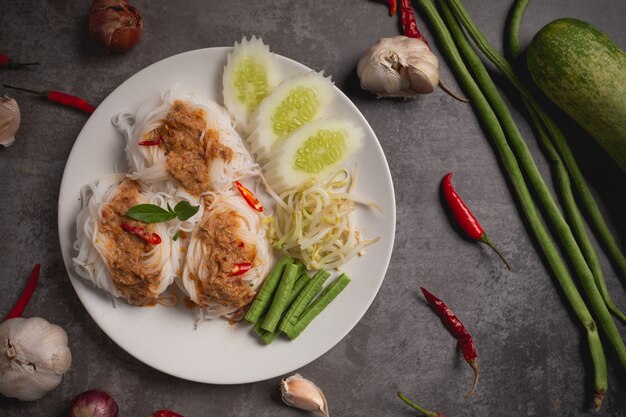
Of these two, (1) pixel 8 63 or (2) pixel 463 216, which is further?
(2) pixel 463 216

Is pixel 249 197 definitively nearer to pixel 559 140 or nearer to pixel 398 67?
pixel 398 67

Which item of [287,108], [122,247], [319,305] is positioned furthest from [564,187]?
[122,247]

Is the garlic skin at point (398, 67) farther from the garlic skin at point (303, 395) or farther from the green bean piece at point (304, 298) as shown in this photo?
the garlic skin at point (303, 395)

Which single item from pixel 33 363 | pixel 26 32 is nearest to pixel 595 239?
pixel 33 363

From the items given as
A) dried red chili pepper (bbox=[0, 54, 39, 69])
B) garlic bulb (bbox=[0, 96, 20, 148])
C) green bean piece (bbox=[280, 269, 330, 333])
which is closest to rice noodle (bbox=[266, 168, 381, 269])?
green bean piece (bbox=[280, 269, 330, 333])

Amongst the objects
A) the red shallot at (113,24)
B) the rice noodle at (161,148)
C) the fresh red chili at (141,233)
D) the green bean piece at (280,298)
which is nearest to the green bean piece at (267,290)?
the green bean piece at (280,298)

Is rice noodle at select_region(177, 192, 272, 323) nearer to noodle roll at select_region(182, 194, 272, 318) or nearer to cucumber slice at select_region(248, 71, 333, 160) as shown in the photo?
noodle roll at select_region(182, 194, 272, 318)
